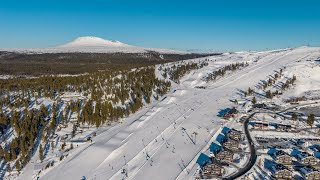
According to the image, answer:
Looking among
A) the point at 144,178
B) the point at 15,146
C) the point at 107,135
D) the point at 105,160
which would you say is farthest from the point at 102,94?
the point at 144,178

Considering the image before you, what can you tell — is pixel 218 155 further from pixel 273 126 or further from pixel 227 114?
pixel 227 114

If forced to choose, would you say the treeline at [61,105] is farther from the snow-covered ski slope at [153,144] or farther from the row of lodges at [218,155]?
the row of lodges at [218,155]

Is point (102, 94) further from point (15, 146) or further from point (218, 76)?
point (218, 76)

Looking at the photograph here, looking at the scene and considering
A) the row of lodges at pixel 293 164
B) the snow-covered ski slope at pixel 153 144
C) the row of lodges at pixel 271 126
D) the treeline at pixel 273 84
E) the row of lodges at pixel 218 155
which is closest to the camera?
the row of lodges at pixel 293 164

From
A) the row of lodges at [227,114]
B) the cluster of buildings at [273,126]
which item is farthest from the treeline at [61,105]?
the cluster of buildings at [273,126]

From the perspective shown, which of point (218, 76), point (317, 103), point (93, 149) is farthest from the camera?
point (218, 76)

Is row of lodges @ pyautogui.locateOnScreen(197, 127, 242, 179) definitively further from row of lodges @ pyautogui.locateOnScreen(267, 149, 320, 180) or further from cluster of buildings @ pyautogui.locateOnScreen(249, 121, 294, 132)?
cluster of buildings @ pyautogui.locateOnScreen(249, 121, 294, 132)
